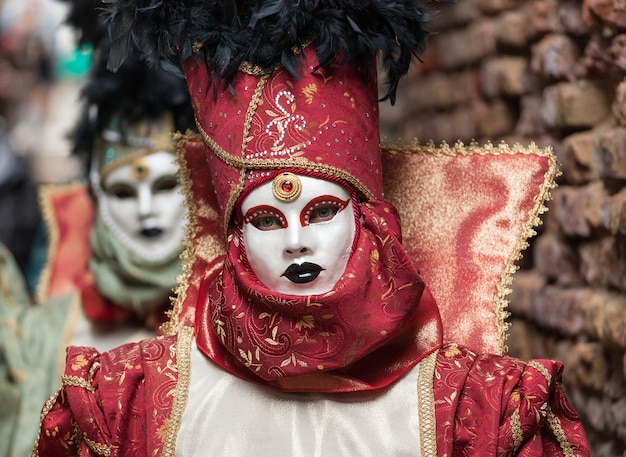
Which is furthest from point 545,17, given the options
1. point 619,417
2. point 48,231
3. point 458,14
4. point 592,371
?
point 48,231

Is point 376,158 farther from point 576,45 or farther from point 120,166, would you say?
point 120,166

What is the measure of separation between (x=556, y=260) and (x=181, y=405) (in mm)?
860

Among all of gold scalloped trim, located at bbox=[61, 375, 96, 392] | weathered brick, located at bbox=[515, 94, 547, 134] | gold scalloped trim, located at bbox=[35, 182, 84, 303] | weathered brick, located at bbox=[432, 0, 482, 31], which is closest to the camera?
gold scalloped trim, located at bbox=[61, 375, 96, 392]

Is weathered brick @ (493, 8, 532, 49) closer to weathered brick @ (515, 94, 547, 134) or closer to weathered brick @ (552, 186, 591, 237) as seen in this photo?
weathered brick @ (515, 94, 547, 134)

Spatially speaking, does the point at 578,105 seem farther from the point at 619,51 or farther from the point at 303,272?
the point at 303,272

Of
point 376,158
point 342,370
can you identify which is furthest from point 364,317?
point 376,158

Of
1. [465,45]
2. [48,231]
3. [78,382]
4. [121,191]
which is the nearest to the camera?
[78,382]

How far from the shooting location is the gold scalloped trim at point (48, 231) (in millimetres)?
2895

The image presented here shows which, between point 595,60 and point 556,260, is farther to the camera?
point 556,260

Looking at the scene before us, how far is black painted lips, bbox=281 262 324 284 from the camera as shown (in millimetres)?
1613

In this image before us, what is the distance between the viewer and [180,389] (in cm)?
171

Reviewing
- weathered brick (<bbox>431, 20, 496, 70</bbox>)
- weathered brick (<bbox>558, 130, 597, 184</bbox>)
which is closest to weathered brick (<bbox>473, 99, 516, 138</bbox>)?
weathered brick (<bbox>431, 20, 496, 70</bbox>)

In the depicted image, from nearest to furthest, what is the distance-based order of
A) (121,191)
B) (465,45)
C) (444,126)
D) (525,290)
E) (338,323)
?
1. (338,323)
2. (525,290)
3. (121,191)
4. (465,45)
5. (444,126)

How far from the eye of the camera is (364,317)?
1.61m
